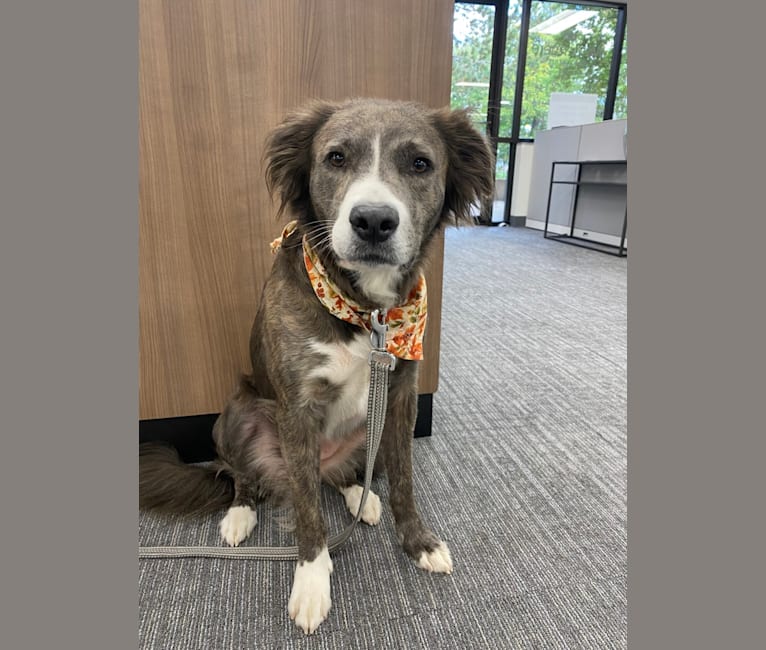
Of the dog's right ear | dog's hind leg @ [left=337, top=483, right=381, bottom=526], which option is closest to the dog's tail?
dog's hind leg @ [left=337, top=483, right=381, bottom=526]

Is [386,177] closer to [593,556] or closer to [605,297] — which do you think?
[593,556]

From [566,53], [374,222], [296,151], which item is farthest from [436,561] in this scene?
[566,53]

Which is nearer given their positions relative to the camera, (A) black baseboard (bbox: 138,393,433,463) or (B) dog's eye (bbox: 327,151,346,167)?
(B) dog's eye (bbox: 327,151,346,167)

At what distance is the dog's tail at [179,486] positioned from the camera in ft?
4.63

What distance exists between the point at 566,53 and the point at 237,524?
8.55m

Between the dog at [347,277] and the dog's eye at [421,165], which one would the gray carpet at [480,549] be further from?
the dog's eye at [421,165]

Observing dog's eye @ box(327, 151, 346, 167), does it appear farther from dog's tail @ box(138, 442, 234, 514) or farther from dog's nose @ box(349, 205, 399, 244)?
dog's tail @ box(138, 442, 234, 514)

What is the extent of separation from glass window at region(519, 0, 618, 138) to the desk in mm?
1548

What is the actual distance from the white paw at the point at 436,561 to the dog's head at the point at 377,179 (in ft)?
2.16

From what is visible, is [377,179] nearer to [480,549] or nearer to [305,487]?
[305,487]

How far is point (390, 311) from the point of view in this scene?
1.16m

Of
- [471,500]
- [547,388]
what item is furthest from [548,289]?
[471,500]

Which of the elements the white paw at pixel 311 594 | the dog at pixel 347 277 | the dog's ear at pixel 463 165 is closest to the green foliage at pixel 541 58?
the dog's ear at pixel 463 165

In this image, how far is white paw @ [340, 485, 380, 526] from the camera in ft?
4.57
